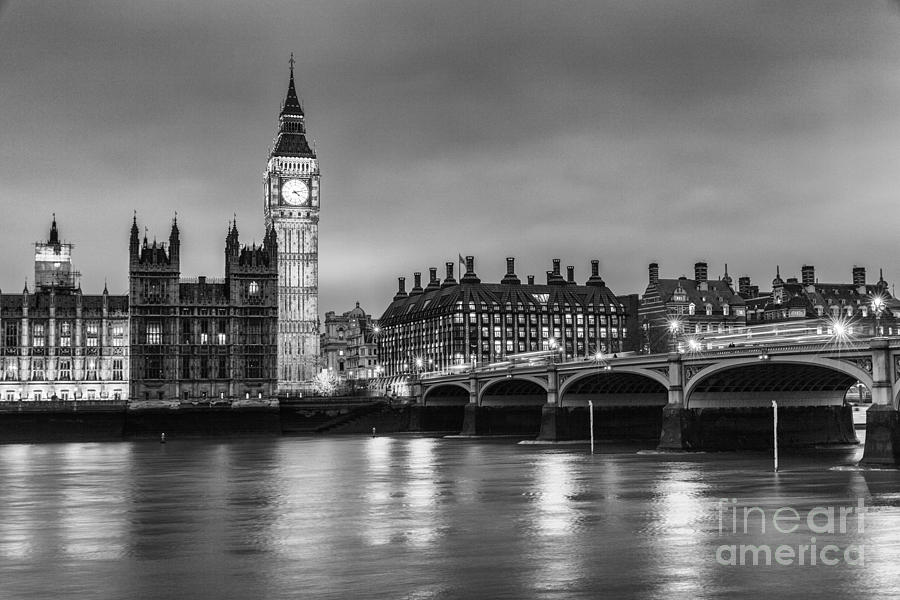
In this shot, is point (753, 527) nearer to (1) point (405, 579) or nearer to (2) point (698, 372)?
(1) point (405, 579)

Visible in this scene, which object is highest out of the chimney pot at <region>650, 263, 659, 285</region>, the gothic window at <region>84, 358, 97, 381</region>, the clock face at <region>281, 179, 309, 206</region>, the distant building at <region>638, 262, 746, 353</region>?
the clock face at <region>281, 179, 309, 206</region>

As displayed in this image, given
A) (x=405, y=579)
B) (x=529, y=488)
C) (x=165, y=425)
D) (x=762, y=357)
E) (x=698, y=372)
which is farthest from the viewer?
(x=165, y=425)

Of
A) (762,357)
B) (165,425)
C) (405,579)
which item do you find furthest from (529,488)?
(165,425)

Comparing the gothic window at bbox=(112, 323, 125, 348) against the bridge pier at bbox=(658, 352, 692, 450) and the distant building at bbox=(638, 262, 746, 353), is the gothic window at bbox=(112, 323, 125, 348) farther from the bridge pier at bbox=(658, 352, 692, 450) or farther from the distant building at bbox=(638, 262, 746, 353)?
the bridge pier at bbox=(658, 352, 692, 450)

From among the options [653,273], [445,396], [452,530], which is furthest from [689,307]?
[452,530]

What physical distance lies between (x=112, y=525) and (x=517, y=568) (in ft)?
60.0

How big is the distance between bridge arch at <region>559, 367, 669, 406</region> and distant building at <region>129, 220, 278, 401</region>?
2246 inches

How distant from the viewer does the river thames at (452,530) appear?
31.7m

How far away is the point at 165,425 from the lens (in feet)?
445

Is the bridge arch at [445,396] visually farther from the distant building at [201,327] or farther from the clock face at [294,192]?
Answer: the clock face at [294,192]

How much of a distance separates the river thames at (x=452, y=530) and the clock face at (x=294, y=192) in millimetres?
113704

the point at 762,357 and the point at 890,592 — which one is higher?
the point at 762,357

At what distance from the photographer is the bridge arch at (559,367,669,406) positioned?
10594 centimetres

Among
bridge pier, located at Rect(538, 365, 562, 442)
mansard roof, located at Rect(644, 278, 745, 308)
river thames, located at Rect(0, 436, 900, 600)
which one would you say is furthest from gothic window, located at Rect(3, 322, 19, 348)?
mansard roof, located at Rect(644, 278, 745, 308)
